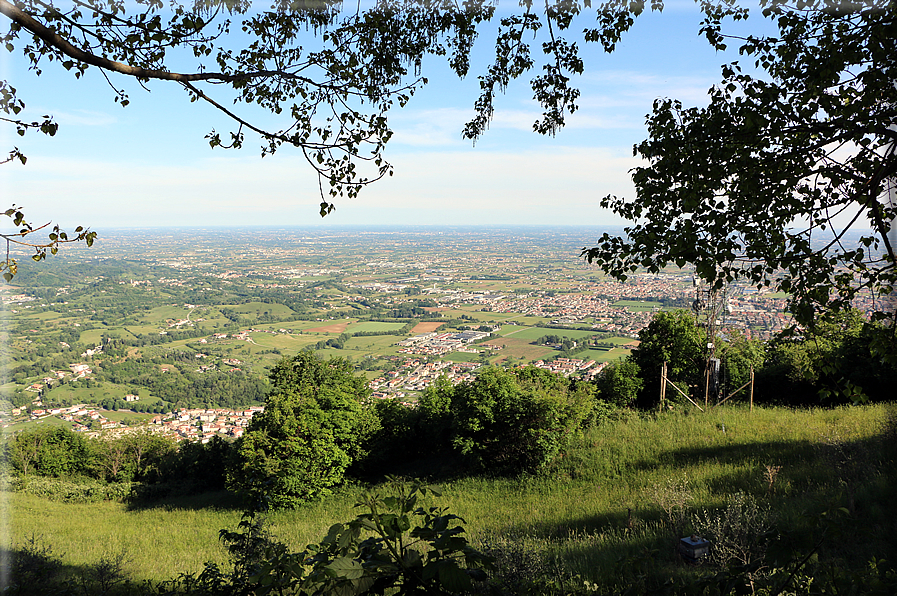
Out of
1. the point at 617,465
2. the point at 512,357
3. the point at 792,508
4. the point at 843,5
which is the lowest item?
the point at 512,357

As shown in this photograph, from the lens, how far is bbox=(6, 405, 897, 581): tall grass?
509 cm

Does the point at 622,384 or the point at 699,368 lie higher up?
the point at 699,368

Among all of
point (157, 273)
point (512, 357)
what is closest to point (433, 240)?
point (157, 273)

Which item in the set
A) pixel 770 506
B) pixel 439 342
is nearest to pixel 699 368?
pixel 770 506

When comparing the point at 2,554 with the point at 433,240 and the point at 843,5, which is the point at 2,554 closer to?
the point at 843,5

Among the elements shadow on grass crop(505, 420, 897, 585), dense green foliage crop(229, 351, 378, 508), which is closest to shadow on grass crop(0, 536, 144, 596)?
shadow on grass crop(505, 420, 897, 585)

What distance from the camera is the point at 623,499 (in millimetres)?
7809

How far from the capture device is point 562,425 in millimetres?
11711

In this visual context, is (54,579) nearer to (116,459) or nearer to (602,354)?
(116,459)

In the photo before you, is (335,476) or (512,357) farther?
(512,357)

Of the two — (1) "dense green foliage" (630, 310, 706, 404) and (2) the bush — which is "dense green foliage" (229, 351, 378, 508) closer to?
(2) the bush

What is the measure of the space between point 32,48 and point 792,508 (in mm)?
7517

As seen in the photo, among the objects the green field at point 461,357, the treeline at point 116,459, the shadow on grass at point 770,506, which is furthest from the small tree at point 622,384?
the green field at point 461,357

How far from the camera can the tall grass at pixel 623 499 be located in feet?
16.7
